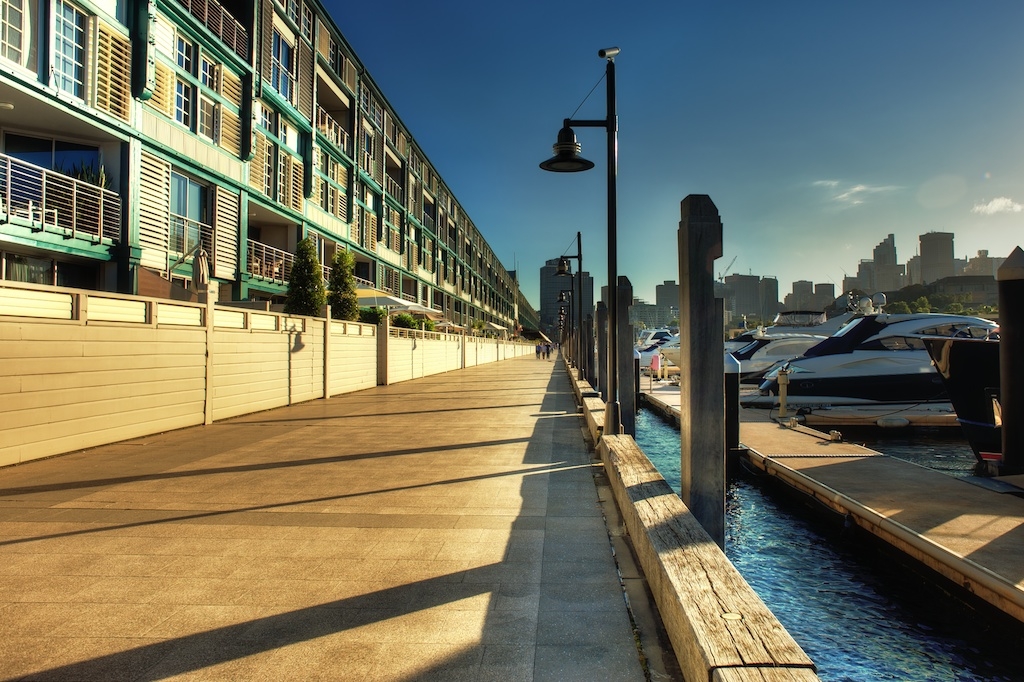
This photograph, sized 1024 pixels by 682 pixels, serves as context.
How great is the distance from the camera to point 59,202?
A: 45.4 ft

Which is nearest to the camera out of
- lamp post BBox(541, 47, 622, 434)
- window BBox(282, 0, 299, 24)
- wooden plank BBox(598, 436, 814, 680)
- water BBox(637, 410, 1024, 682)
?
wooden plank BBox(598, 436, 814, 680)

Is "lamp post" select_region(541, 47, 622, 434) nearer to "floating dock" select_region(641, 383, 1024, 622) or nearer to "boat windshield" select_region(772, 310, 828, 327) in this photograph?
"floating dock" select_region(641, 383, 1024, 622)

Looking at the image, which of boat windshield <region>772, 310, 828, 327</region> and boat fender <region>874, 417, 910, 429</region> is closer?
boat fender <region>874, 417, 910, 429</region>

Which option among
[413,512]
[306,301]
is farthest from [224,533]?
[306,301]

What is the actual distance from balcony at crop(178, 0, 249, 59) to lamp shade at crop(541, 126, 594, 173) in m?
14.7

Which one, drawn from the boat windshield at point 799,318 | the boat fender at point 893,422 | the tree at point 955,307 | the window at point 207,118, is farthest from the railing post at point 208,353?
the tree at point 955,307

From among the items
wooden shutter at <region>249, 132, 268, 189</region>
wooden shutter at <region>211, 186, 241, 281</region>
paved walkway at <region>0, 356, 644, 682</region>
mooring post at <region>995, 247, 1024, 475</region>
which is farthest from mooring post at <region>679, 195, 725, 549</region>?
wooden shutter at <region>249, 132, 268, 189</region>

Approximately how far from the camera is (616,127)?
8.66 m

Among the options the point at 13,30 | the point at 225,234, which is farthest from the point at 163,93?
the point at 225,234

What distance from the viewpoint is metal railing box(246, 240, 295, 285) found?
21.9 meters

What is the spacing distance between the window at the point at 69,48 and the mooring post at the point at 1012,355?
55.7 ft

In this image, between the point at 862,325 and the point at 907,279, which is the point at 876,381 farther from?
the point at 907,279

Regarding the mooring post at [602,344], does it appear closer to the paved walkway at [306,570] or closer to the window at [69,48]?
the paved walkway at [306,570]

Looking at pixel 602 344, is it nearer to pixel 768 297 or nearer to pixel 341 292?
pixel 341 292
